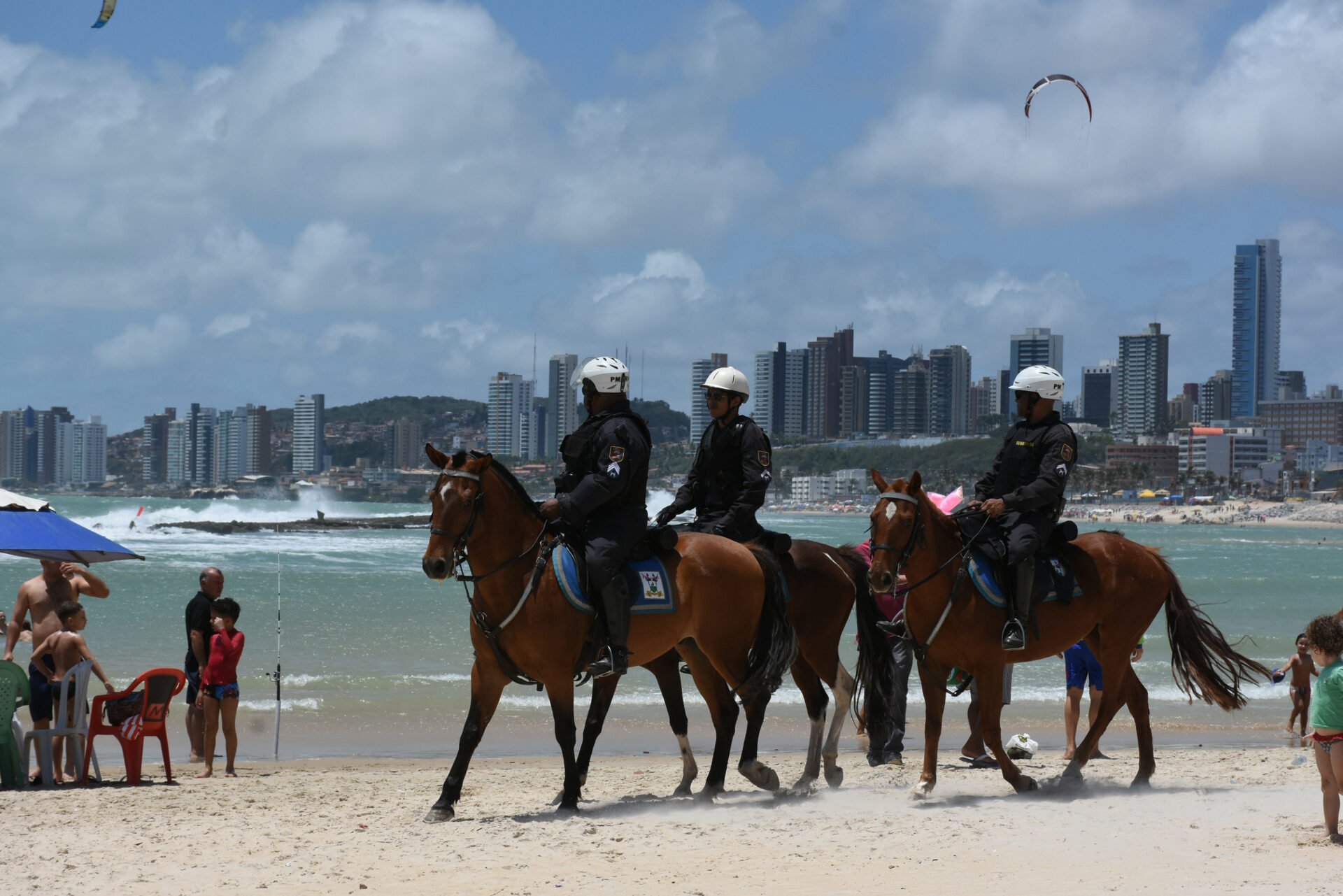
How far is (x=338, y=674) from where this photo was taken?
21328 millimetres

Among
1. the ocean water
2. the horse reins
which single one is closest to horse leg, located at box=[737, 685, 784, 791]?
the horse reins

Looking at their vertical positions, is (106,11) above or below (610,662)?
above

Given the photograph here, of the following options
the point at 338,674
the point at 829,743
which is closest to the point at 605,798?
the point at 829,743

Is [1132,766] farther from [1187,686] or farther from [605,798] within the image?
[605,798]

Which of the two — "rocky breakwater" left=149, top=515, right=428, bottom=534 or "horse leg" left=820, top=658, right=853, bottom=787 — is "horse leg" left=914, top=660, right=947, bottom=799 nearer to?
"horse leg" left=820, top=658, right=853, bottom=787

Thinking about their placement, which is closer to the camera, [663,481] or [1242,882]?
A: [1242,882]

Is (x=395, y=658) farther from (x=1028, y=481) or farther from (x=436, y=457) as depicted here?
(x=436, y=457)

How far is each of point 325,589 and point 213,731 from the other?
3319cm

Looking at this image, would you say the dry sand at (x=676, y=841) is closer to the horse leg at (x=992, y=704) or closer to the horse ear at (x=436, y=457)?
the horse leg at (x=992, y=704)

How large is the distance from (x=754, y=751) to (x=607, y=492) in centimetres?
228

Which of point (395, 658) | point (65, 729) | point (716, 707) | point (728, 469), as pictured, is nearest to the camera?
point (716, 707)

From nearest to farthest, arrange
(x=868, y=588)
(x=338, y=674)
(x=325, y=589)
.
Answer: (x=868, y=588), (x=338, y=674), (x=325, y=589)

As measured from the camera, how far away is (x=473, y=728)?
8.66 m

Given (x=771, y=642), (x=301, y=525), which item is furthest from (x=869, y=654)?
(x=301, y=525)
